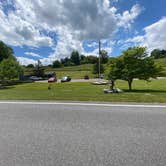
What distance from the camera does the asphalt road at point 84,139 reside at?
11.1 ft

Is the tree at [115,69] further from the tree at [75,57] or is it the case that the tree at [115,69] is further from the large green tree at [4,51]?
the tree at [75,57]

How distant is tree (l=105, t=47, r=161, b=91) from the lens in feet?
68.8

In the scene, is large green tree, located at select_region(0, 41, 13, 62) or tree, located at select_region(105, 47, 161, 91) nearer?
tree, located at select_region(105, 47, 161, 91)

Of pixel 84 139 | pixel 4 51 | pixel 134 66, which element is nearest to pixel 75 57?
pixel 4 51

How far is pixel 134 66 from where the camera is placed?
2116cm

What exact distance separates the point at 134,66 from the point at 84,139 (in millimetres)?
17993

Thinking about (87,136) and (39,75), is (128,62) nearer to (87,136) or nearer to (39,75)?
(87,136)

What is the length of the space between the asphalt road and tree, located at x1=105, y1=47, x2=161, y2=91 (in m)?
14.9

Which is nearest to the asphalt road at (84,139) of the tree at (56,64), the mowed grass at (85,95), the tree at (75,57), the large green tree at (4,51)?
the mowed grass at (85,95)

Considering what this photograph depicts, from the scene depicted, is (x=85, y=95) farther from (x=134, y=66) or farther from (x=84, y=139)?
(x=134, y=66)

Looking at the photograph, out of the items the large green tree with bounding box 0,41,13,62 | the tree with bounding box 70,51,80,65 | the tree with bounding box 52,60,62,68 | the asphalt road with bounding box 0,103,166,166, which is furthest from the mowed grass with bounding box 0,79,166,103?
the tree with bounding box 70,51,80,65

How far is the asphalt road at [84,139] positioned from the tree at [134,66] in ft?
48.9

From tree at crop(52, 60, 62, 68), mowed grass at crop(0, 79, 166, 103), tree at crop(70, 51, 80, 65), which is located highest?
tree at crop(70, 51, 80, 65)

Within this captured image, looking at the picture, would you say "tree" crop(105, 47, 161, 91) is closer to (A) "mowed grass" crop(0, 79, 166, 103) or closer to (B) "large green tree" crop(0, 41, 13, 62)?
(A) "mowed grass" crop(0, 79, 166, 103)
